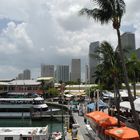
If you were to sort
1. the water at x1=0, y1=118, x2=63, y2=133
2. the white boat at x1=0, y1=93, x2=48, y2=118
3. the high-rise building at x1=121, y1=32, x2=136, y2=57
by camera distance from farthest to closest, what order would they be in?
the white boat at x1=0, y1=93, x2=48, y2=118 < the water at x1=0, y1=118, x2=63, y2=133 < the high-rise building at x1=121, y1=32, x2=136, y2=57

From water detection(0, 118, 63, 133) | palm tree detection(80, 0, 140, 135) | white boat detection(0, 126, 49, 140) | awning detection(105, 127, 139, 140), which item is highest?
palm tree detection(80, 0, 140, 135)

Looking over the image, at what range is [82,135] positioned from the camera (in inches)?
1572

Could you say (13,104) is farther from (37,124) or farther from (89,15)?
(89,15)

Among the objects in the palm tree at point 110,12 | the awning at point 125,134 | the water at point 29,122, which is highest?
the palm tree at point 110,12

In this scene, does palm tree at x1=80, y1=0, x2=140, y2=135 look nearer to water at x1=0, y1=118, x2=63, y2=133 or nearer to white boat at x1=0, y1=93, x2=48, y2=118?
water at x1=0, y1=118, x2=63, y2=133

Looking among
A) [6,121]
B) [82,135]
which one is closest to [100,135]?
[82,135]

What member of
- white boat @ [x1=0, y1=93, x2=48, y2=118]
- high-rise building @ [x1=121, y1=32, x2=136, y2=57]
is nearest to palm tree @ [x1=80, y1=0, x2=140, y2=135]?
high-rise building @ [x1=121, y1=32, x2=136, y2=57]

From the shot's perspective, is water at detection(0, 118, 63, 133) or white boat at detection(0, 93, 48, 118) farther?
white boat at detection(0, 93, 48, 118)

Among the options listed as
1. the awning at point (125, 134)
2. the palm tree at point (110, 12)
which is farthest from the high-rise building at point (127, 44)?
the awning at point (125, 134)

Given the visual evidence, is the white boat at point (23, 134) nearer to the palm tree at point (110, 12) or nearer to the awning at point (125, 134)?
the awning at point (125, 134)

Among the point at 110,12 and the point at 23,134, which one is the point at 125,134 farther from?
the point at 23,134

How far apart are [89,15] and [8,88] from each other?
439 feet

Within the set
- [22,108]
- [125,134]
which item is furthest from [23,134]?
[22,108]

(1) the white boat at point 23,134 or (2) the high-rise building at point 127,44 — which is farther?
(2) the high-rise building at point 127,44
